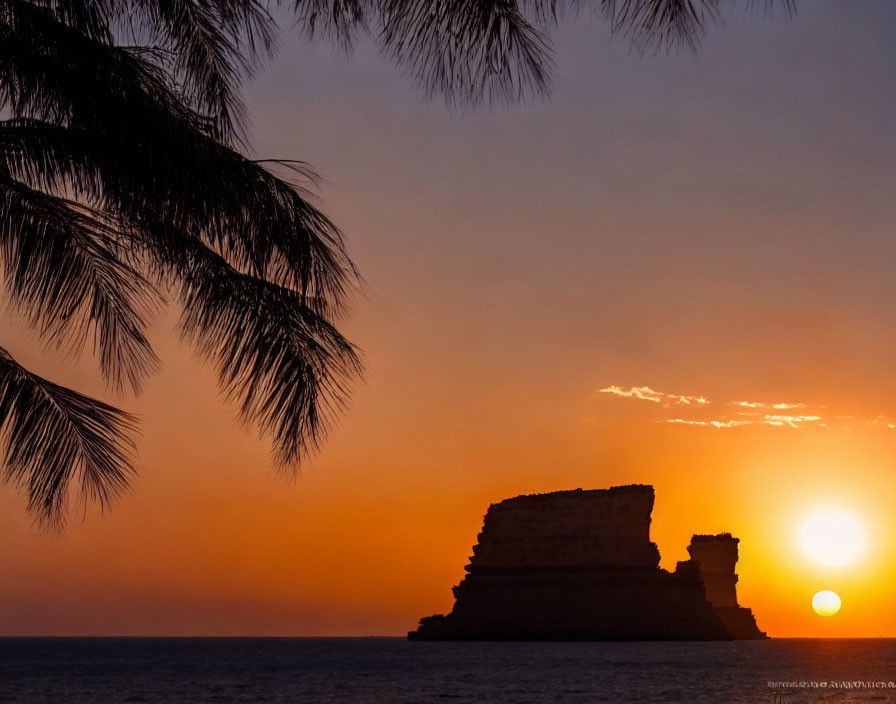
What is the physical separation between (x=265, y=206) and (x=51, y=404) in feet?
4.07

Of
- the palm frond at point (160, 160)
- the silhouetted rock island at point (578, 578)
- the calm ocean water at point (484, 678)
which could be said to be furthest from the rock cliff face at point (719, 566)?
the palm frond at point (160, 160)

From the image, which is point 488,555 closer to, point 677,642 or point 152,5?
point 677,642

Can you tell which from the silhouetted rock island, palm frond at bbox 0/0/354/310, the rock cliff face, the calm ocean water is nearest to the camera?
palm frond at bbox 0/0/354/310

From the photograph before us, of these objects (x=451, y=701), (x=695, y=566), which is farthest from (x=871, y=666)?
(x=451, y=701)

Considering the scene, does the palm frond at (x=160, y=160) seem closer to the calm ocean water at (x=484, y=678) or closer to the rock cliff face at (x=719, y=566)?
the calm ocean water at (x=484, y=678)

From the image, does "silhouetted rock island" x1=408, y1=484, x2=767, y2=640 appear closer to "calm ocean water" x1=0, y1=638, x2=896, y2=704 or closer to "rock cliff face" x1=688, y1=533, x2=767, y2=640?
"calm ocean water" x1=0, y1=638, x2=896, y2=704

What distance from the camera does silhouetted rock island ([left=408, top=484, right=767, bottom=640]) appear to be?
307ft

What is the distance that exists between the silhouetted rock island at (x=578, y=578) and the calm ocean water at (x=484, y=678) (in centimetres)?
271

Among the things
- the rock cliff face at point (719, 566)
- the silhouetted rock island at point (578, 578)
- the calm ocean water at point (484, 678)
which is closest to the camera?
the calm ocean water at point (484, 678)

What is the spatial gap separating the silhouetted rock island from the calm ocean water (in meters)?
2.71

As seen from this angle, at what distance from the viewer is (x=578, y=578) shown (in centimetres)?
9569

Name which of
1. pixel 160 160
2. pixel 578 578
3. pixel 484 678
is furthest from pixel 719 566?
pixel 160 160

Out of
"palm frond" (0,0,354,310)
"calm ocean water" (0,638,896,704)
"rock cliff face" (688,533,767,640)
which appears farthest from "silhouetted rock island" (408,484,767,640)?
"palm frond" (0,0,354,310)

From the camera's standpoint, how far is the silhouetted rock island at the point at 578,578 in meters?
93.7
